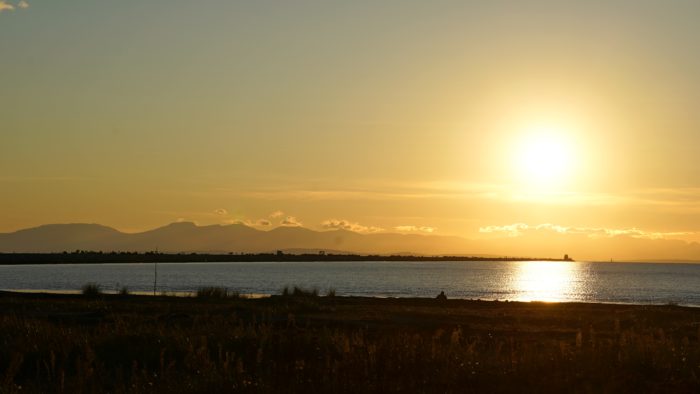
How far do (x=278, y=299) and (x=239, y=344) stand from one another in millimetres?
32464

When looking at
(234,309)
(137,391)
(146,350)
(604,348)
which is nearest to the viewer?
(137,391)

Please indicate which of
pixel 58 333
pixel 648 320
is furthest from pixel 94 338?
pixel 648 320

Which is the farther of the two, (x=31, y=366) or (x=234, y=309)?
(x=234, y=309)

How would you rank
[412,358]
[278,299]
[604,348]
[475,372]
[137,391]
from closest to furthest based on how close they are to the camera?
[137,391]
[475,372]
[412,358]
[604,348]
[278,299]

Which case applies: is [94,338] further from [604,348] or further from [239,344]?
[604,348]

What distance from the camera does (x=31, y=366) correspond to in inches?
627

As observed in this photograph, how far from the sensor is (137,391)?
37.6 ft

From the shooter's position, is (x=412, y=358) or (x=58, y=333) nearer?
(x=412, y=358)

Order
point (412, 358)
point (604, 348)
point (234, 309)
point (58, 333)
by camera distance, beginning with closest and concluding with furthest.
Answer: point (412, 358)
point (604, 348)
point (58, 333)
point (234, 309)

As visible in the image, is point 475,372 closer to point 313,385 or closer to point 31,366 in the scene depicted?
point 313,385

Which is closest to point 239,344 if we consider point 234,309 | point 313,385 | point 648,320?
point 313,385

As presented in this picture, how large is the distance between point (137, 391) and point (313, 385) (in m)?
2.45

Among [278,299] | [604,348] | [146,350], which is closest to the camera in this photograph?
[604,348]

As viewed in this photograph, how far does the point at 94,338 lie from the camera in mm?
17875
